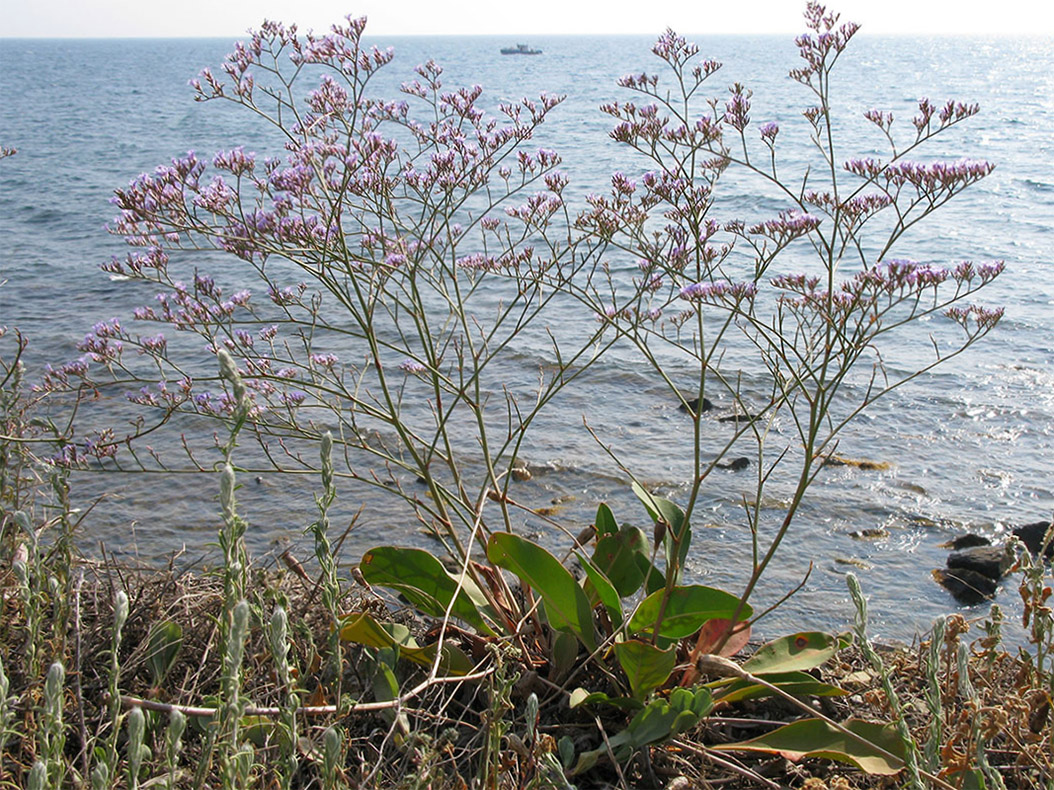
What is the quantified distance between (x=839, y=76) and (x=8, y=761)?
223 ft

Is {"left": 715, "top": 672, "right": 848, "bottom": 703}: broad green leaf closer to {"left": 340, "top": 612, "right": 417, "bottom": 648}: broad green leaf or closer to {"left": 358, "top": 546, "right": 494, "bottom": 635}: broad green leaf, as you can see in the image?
{"left": 358, "top": 546, "right": 494, "bottom": 635}: broad green leaf

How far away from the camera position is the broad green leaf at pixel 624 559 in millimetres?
3885

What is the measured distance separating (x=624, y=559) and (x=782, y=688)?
2.55 ft

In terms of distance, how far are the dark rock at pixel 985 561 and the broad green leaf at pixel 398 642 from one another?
3.90 meters

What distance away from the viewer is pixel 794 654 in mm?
3570

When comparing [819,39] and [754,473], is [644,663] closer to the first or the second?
[819,39]

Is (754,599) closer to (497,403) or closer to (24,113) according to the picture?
(497,403)

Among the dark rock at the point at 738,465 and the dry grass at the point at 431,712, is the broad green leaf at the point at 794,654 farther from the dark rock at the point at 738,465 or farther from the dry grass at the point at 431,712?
the dark rock at the point at 738,465

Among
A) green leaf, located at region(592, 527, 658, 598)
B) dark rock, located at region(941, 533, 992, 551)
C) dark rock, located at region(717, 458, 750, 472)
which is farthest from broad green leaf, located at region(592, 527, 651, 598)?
dark rock, located at region(717, 458, 750, 472)

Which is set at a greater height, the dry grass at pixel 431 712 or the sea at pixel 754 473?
the dry grass at pixel 431 712

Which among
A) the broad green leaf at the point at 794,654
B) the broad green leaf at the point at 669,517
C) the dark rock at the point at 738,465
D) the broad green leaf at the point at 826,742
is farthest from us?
the dark rock at the point at 738,465

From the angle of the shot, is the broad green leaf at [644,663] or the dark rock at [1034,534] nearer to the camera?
the broad green leaf at [644,663]

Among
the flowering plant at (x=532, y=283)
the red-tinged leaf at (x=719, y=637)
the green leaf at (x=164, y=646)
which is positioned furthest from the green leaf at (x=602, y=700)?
the green leaf at (x=164, y=646)

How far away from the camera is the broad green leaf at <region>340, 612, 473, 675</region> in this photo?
3.30 meters
